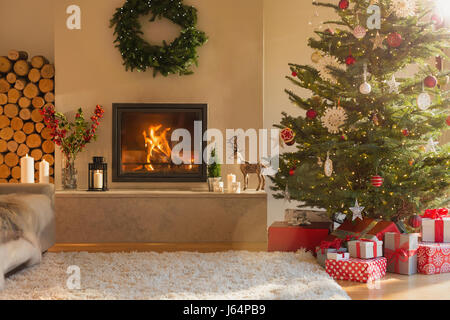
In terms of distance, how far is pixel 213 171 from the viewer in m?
4.43

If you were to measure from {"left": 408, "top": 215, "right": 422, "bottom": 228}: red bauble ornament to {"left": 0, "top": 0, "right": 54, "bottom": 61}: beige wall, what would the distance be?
376 centimetres

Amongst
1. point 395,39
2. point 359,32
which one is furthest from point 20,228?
point 395,39

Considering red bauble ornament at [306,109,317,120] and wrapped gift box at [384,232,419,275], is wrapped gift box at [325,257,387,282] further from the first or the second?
red bauble ornament at [306,109,317,120]

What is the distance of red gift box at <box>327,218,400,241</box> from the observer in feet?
10.2

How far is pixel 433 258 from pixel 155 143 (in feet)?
8.51

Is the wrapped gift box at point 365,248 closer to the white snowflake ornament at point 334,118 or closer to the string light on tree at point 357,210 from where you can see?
the string light on tree at point 357,210

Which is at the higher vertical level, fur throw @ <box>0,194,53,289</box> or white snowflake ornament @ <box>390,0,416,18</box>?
white snowflake ornament @ <box>390,0,416,18</box>

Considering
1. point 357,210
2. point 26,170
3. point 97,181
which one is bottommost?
point 357,210

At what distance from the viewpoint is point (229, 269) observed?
9.79 ft

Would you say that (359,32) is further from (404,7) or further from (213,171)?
(213,171)

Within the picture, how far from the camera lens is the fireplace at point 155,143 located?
15.2 ft

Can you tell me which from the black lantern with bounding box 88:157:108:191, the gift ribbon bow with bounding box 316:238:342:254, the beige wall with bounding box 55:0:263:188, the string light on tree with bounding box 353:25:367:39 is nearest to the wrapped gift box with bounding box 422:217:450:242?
the gift ribbon bow with bounding box 316:238:342:254
